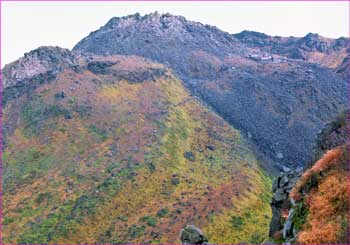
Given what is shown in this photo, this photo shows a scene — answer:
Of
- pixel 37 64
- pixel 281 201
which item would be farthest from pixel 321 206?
pixel 37 64

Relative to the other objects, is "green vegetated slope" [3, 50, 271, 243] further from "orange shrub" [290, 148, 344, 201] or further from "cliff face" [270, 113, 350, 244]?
"cliff face" [270, 113, 350, 244]

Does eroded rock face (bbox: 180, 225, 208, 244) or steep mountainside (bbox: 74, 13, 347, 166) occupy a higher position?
steep mountainside (bbox: 74, 13, 347, 166)

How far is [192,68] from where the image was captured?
15262 centimetres

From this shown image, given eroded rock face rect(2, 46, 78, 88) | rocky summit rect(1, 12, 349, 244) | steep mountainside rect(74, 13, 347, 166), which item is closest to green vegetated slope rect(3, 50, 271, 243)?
rocky summit rect(1, 12, 349, 244)

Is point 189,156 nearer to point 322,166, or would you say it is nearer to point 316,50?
point 322,166

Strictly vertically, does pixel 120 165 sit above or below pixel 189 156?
below

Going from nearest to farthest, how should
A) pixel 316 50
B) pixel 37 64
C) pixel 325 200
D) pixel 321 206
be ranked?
pixel 321 206 < pixel 325 200 < pixel 37 64 < pixel 316 50

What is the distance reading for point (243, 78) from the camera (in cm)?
13812

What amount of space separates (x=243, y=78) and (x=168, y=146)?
4892 cm

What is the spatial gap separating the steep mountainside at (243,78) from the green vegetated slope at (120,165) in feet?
30.5

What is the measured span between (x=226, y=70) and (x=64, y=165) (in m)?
73.8

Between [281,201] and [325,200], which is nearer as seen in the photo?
[325,200]

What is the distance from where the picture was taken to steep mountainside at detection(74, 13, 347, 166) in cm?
11450

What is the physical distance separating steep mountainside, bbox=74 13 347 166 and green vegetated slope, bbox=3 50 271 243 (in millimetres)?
9299
